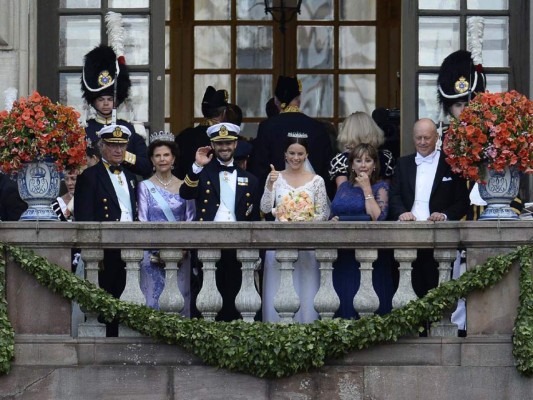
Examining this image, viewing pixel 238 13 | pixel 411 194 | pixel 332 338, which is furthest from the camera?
pixel 238 13

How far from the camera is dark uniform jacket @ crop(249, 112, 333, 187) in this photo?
15.7 m

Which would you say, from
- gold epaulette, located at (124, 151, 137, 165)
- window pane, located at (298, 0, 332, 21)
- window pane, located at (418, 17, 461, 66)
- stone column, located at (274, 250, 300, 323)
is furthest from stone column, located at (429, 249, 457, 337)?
window pane, located at (298, 0, 332, 21)

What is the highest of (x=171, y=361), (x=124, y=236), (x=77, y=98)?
(x=77, y=98)

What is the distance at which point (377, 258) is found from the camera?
46.7 ft

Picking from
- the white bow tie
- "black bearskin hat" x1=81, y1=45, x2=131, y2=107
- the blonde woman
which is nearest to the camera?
the white bow tie

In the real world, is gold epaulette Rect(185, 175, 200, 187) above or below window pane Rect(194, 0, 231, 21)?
below

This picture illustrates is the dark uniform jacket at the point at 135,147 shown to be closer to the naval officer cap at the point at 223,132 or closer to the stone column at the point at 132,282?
the naval officer cap at the point at 223,132

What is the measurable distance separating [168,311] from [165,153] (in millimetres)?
1392

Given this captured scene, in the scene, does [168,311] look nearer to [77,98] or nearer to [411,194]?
[411,194]

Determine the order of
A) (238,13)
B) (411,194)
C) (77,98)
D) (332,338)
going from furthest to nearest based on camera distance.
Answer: (238,13) < (77,98) < (411,194) < (332,338)

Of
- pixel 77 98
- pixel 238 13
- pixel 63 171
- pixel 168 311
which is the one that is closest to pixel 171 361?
pixel 168 311

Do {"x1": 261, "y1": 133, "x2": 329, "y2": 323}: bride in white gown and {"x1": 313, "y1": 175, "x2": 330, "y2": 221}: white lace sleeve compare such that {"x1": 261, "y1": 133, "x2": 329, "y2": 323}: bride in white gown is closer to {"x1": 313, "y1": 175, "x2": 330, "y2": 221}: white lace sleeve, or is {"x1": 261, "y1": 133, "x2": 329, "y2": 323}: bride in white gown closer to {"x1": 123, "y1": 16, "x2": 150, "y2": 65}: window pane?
{"x1": 313, "y1": 175, "x2": 330, "y2": 221}: white lace sleeve

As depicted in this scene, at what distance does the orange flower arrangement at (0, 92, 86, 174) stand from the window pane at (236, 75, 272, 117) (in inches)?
230

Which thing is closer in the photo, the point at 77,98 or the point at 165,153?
the point at 165,153
